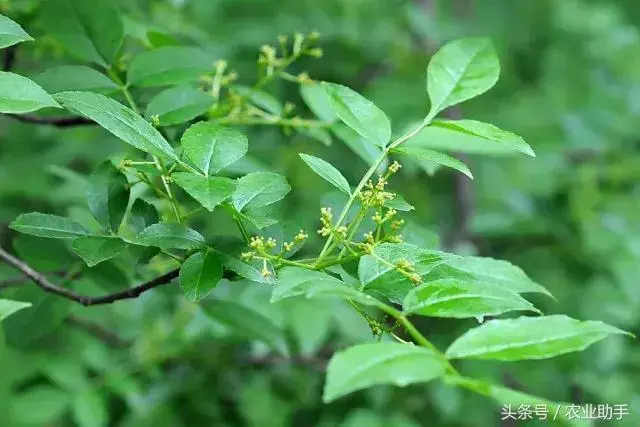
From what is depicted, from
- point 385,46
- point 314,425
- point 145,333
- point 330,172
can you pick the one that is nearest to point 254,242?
point 330,172

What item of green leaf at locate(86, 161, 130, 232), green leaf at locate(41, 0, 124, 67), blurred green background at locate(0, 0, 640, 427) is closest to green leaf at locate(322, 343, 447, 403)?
green leaf at locate(86, 161, 130, 232)

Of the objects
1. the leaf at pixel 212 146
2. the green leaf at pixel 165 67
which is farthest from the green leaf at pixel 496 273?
the green leaf at pixel 165 67

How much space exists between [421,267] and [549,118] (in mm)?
1111

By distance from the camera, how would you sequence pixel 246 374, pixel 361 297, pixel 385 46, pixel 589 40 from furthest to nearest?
1. pixel 589 40
2. pixel 385 46
3. pixel 246 374
4. pixel 361 297

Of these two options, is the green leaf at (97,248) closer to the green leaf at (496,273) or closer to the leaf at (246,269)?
the leaf at (246,269)

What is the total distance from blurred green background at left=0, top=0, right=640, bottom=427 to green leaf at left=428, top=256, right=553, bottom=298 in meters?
0.38

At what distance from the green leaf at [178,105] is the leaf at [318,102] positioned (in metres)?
0.13

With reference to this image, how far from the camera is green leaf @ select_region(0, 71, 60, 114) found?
0.38 meters

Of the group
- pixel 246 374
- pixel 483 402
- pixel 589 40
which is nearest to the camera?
pixel 246 374

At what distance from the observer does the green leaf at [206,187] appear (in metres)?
0.36

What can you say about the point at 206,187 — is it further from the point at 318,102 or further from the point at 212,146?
the point at 318,102

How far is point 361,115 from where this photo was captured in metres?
0.47

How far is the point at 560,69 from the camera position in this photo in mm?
1614

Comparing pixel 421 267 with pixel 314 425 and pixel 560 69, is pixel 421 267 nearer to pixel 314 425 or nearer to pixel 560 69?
pixel 314 425
